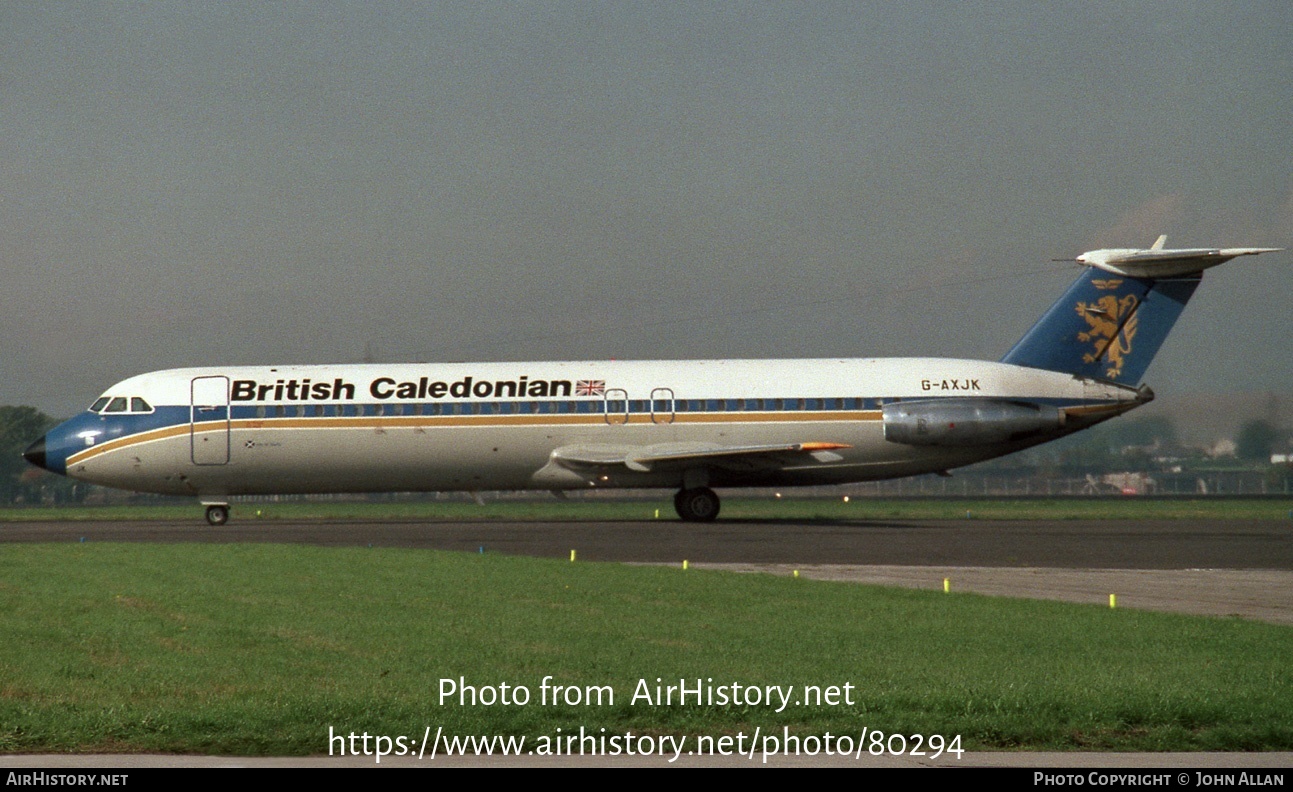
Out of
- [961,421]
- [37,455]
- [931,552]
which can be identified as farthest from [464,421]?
[931,552]

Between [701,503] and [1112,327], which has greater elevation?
[1112,327]

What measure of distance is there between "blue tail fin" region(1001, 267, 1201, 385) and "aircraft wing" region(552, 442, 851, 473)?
6.70 meters

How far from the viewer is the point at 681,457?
36.6 metres

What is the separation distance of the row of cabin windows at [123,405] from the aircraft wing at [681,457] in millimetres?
11197

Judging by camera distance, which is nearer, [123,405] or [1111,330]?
[123,405]

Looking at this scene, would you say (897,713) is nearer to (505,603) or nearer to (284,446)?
(505,603)

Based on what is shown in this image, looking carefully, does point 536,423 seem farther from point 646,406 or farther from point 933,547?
point 933,547

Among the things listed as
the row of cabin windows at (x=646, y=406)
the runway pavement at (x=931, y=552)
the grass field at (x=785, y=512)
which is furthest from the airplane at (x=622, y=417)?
the grass field at (x=785, y=512)

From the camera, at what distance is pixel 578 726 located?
30.0 ft

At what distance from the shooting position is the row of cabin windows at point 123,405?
125ft

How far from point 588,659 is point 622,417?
2536cm
